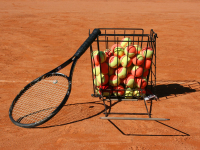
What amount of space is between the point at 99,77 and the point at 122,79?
46 cm

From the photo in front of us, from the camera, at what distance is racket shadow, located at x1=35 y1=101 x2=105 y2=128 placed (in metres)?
3.16

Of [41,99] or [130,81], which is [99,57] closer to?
[130,81]

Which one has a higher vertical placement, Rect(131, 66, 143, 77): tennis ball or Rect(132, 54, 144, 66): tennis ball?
Rect(132, 54, 144, 66): tennis ball

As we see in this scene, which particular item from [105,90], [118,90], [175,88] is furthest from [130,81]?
[175,88]

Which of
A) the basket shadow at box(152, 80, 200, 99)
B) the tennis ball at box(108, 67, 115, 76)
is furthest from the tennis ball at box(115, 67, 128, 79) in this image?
the basket shadow at box(152, 80, 200, 99)

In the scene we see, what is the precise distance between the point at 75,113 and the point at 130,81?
45.1 inches

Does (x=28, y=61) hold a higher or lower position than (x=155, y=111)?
higher

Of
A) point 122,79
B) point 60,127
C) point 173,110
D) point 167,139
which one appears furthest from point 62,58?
point 167,139

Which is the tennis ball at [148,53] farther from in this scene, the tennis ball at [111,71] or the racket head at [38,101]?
the racket head at [38,101]

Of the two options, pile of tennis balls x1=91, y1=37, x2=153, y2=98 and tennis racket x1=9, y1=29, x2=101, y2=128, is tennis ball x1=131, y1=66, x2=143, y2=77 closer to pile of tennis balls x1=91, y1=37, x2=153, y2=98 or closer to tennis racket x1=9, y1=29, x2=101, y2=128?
pile of tennis balls x1=91, y1=37, x2=153, y2=98

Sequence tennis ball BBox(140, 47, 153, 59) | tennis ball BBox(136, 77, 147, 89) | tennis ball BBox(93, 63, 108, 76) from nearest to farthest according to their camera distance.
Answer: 1. tennis ball BBox(140, 47, 153, 59)
2. tennis ball BBox(93, 63, 108, 76)
3. tennis ball BBox(136, 77, 147, 89)

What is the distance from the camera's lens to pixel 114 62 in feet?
11.4

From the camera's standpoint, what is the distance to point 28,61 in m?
5.59

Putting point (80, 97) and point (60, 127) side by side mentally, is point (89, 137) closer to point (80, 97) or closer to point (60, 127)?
point (60, 127)
